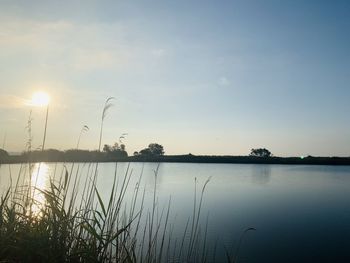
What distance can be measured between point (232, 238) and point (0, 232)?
11.0 m

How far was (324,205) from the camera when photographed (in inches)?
960

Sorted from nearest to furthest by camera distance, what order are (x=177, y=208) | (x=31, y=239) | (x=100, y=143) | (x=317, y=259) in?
(x=31, y=239), (x=100, y=143), (x=317, y=259), (x=177, y=208)

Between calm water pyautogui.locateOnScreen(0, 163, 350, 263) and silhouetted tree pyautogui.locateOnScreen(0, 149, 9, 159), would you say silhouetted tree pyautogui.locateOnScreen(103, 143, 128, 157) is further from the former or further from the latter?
silhouetted tree pyautogui.locateOnScreen(0, 149, 9, 159)

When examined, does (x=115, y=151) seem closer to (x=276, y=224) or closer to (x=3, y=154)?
(x=3, y=154)

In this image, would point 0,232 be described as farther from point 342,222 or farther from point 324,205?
point 324,205

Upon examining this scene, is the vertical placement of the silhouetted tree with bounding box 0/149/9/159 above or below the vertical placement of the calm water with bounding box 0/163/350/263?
above

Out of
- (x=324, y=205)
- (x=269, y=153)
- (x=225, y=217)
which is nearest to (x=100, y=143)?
(x=225, y=217)

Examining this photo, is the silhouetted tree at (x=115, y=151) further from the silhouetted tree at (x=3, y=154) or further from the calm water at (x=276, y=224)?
the silhouetted tree at (x=3, y=154)

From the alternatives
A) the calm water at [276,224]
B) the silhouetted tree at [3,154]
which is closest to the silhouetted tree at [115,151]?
the calm water at [276,224]

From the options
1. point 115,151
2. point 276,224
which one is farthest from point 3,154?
point 276,224

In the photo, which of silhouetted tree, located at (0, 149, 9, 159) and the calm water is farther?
the calm water

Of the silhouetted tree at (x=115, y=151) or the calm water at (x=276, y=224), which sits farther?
the calm water at (x=276, y=224)

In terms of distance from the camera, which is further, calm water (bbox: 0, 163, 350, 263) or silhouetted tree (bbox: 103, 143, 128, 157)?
calm water (bbox: 0, 163, 350, 263)

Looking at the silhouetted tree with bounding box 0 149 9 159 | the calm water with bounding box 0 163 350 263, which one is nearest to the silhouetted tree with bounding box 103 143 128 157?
the calm water with bounding box 0 163 350 263
